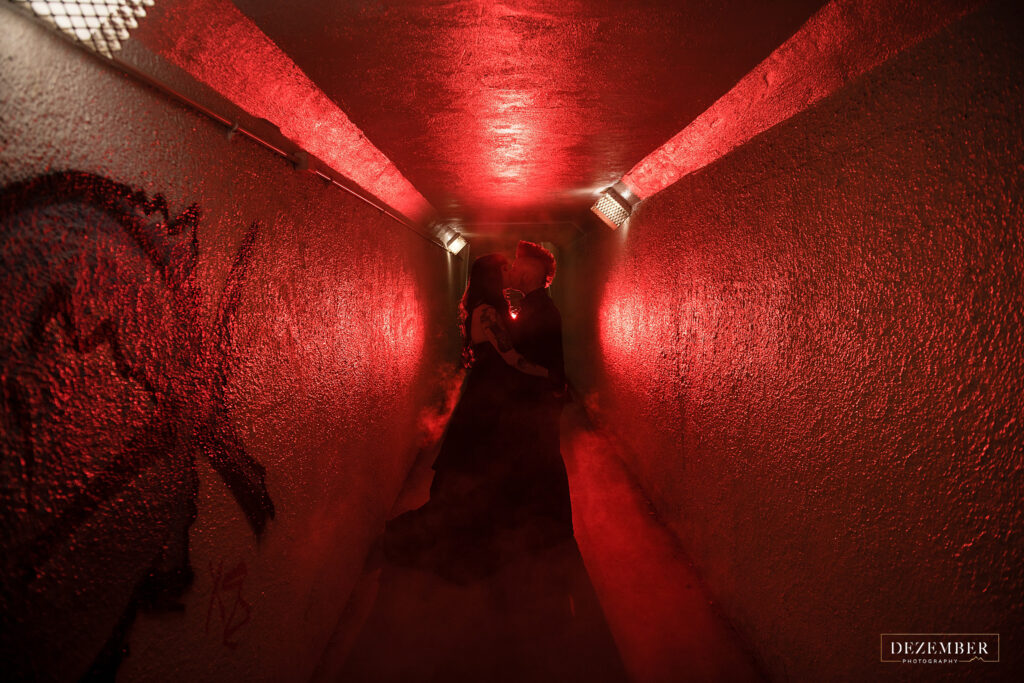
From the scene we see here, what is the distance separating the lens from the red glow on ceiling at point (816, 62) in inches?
60.9

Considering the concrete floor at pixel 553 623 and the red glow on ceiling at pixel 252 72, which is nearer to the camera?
the red glow on ceiling at pixel 252 72

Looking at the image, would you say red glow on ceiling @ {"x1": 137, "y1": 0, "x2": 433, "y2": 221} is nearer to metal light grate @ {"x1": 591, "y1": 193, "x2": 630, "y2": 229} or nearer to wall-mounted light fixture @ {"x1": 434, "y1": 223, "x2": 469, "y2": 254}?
metal light grate @ {"x1": 591, "y1": 193, "x2": 630, "y2": 229}

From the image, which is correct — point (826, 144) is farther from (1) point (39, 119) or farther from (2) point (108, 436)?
(2) point (108, 436)

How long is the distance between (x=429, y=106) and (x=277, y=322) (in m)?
1.52

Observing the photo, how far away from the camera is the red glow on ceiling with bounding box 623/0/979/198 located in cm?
155

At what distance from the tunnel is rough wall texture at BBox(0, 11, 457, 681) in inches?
0.4

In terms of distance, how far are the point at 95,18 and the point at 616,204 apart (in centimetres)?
472

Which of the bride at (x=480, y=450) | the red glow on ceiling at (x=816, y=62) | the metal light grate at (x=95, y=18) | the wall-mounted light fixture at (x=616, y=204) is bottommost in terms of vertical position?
the bride at (x=480, y=450)

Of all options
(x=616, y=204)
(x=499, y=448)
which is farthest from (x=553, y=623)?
(x=616, y=204)

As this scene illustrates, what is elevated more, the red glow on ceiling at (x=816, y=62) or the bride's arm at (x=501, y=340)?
the red glow on ceiling at (x=816, y=62)

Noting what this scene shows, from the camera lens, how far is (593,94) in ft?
8.28

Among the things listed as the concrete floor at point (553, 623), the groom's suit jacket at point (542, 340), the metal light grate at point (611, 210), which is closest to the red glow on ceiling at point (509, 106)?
the metal light grate at point (611, 210)

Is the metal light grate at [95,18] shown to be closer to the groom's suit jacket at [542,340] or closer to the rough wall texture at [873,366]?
the rough wall texture at [873,366]
